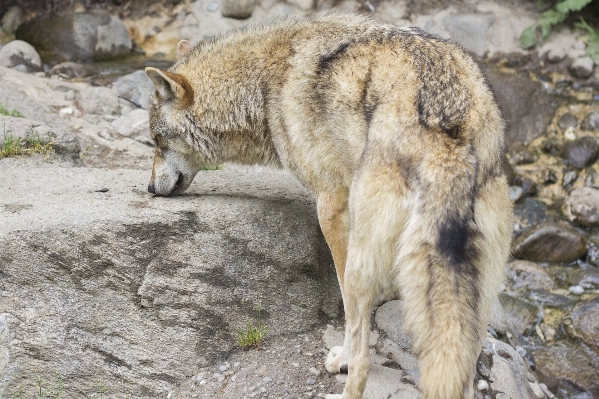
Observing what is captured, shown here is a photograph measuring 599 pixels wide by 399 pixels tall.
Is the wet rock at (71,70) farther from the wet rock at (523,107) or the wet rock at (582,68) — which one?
the wet rock at (582,68)

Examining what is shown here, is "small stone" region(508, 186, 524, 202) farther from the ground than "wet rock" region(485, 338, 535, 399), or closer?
closer

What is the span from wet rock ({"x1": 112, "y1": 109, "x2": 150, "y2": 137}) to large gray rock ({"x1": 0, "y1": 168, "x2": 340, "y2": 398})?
3.37 m

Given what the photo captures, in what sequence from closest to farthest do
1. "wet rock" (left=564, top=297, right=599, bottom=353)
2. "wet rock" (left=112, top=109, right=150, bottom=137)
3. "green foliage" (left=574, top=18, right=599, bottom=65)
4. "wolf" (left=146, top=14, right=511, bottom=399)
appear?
"wolf" (left=146, top=14, right=511, bottom=399) < "wet rock" (left=564, top=297, right=599, bottom=353) < "wet rock" (left=112, top=109, right=150, bottom=137) < "green foliage" (left=574, top=18, right=599, bottom=65)

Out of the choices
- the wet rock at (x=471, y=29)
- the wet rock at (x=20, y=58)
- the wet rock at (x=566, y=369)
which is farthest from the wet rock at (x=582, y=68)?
the wet rock at (x=20, y=58)

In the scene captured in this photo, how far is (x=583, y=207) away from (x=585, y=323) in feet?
6.77

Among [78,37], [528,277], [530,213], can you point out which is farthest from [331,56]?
[78,37]

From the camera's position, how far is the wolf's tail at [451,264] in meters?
2.86

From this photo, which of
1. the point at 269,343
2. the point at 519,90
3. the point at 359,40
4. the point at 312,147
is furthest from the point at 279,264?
the point at 519,90

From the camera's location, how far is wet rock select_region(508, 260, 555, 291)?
23.7ft

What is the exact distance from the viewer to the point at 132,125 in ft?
26.5

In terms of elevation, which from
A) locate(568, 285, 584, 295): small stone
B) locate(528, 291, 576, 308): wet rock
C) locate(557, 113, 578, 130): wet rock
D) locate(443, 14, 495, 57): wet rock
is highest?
locate(443, 14, 495, 57): wet rock

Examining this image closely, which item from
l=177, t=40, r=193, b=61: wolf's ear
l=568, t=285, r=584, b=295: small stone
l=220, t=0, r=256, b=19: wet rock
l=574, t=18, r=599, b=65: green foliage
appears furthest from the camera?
l=220, t=0, r=256, b=19: wet rock

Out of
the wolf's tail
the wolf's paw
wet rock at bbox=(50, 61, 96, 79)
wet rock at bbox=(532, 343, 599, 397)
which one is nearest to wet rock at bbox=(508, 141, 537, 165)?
wet rock at bbox=(532, 343, 599, 397)

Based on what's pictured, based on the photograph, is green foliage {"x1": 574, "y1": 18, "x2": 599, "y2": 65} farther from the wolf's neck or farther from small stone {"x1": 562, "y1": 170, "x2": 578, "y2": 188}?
the wolf's neck
